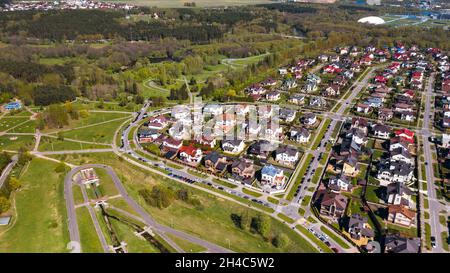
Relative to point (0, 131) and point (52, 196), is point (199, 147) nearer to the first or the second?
point (52, 196)

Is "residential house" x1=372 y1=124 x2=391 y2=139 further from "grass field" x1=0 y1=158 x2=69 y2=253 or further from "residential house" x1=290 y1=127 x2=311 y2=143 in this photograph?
"grass field" x1=0 y1=158 x2=69 y2=253

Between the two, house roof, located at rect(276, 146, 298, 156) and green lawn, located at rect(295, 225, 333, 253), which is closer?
green lawn, located at rect(295, 225, 333, 253)

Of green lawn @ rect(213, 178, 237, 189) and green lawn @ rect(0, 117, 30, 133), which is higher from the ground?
green lawn @ rect(0, 117, 30, 133)

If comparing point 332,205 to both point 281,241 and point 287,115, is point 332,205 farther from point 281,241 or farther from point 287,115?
point 287,115

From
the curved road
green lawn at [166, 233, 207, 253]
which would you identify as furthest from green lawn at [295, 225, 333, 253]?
green lawn at [166, 233, 207, 253]

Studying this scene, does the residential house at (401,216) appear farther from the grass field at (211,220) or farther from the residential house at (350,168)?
the grass field at (211,220)

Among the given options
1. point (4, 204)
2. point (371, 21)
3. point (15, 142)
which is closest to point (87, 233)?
point (4, 204)
